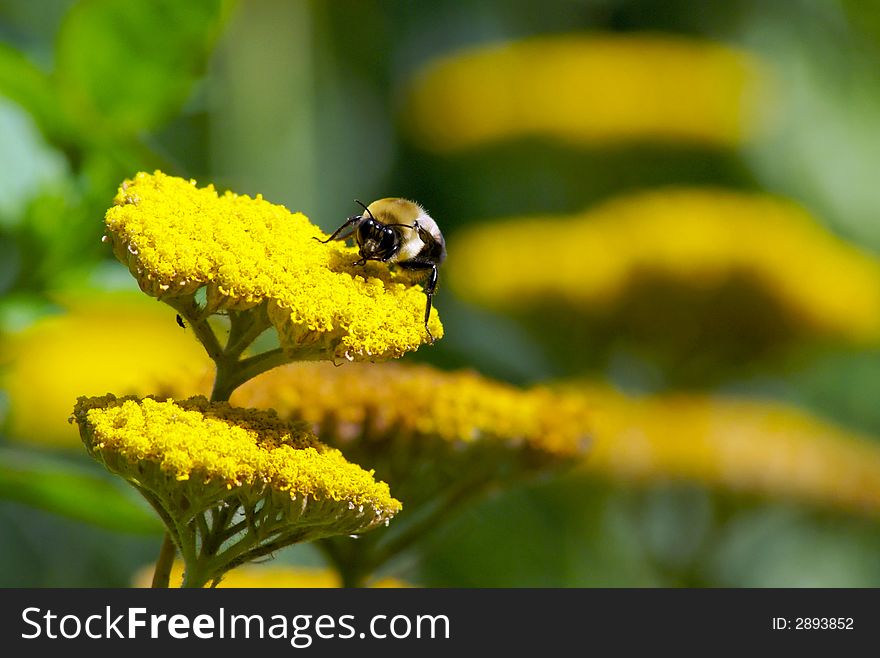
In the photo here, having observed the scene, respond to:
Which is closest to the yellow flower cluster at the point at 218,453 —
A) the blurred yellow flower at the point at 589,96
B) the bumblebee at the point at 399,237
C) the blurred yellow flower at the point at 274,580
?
the bumblebee at the point at 399,237

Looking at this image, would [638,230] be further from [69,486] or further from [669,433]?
[69,486]

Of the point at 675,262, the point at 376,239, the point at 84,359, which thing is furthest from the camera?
the point at 675,262

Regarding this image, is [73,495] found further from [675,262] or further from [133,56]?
[675,262]

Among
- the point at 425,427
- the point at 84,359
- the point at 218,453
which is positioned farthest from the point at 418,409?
the point at 84,359

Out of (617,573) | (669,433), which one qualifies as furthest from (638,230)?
(617,573)

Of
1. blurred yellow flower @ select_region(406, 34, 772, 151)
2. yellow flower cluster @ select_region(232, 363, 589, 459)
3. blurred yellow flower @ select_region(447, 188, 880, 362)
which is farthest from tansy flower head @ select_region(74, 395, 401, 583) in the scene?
blurred yellow flower @ select_region(406, 34, 772, 151)

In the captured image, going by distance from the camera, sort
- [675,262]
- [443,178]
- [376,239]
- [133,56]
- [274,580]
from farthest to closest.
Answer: [443,178], [675,262], [274,580], [133,56], [376,239]

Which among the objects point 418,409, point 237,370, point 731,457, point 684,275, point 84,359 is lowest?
point 237,370

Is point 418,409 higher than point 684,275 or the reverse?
the reverse
